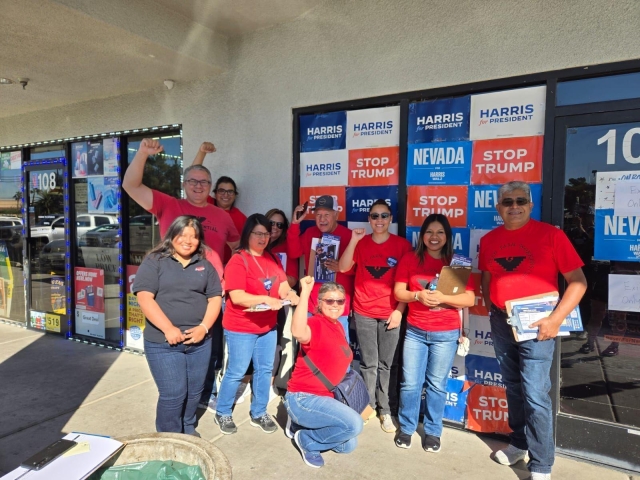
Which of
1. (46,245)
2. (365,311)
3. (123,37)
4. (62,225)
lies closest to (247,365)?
(365,311)

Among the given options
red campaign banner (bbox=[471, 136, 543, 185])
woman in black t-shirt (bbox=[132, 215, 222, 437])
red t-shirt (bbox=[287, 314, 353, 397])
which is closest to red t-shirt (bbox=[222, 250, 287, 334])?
woman in black t-shirt (bbox=[132, 215, 222, 437])

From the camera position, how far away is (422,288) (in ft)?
10.6

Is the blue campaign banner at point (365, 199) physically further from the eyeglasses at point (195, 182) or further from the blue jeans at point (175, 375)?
the blue jeans at point (175, 375)

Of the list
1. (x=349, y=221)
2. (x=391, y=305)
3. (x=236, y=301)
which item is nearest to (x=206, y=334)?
(x=236, y=301)

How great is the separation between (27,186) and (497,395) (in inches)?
277

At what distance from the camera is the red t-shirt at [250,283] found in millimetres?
3283

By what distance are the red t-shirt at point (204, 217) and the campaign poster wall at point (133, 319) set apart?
7.07 ft

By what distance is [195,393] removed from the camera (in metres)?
3.05

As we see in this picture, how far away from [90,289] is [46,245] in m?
1.28

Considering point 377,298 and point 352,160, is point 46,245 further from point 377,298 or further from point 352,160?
point 377,298

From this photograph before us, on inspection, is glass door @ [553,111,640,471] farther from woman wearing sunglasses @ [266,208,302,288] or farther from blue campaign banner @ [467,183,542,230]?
woman wearing sunglasses @ [266,208,302,288]

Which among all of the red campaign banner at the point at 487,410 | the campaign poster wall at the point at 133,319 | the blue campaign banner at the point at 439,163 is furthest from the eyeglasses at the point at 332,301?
the campaign poster wall at the point at 133,319

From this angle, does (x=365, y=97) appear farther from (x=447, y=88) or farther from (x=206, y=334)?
(x=206, y=334)

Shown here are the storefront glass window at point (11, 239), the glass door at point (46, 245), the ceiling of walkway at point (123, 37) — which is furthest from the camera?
the storefront glass window at point (11, 239)
